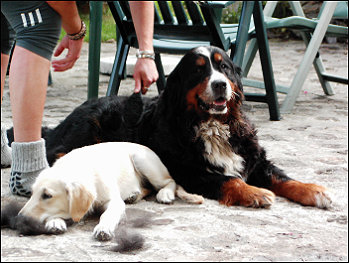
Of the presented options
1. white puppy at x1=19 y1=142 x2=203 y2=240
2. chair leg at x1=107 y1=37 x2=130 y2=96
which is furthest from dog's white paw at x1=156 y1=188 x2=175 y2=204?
chair leg at x1=107 y1=37 x2=130 y2=96

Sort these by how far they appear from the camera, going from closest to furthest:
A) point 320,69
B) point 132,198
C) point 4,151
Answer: point 132,198 → point 4,151 → point 320,69

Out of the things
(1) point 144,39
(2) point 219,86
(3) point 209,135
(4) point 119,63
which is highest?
(1) point 144,39

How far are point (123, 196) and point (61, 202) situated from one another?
0.50 meters

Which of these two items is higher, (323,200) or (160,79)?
(160,79)

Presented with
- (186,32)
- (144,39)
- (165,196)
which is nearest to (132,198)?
(165,196)

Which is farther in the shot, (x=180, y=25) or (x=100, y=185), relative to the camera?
(x=180, y=25)

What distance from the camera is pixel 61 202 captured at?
262cm

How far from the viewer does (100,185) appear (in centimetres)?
284

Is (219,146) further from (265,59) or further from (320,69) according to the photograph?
(320,69)

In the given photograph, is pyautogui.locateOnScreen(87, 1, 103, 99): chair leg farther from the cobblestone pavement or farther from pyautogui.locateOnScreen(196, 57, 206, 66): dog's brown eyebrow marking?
pyautogui.locateOnScreen(196, 57, 206, 66): dog's brown eyebrow marking

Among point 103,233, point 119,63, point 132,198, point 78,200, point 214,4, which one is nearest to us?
point 103,233

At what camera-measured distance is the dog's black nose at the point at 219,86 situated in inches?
128

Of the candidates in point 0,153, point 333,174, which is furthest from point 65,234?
point 333,174

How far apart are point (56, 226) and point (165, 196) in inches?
29.0
